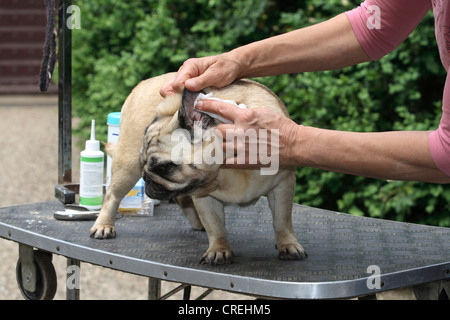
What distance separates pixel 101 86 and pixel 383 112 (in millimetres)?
2367

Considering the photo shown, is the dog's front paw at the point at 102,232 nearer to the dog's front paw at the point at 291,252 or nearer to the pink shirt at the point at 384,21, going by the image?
the dog's front paw at the point at 291,252

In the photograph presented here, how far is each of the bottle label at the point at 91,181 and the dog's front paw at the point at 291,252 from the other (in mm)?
917

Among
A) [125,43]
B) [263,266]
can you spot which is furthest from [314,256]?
[125,43]

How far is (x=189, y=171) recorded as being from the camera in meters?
2.21

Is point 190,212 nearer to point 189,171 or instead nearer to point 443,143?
point 189,171

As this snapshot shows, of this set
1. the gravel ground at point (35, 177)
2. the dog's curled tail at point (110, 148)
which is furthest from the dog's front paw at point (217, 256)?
the gravel ground at point (35, 177)

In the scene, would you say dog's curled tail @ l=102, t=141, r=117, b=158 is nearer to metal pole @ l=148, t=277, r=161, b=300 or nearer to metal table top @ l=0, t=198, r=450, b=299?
metal table top @ l=0, t=198, r=450, b=299

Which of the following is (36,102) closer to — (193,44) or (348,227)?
(193,44)

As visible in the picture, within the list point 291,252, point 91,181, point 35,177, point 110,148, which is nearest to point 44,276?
point 91,181

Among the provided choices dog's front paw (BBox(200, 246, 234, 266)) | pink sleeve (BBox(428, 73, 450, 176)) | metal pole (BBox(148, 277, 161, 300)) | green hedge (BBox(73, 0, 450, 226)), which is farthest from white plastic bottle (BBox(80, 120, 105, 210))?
green hedge (BBox(73, 0, 450, 226))

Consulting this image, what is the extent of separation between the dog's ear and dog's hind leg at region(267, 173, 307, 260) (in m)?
0.42

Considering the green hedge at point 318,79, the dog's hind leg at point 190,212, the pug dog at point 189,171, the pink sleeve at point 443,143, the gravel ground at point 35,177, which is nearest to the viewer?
the pink sleeve at point 443,143

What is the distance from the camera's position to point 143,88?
107 inches

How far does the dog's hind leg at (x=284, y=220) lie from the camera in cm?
243
